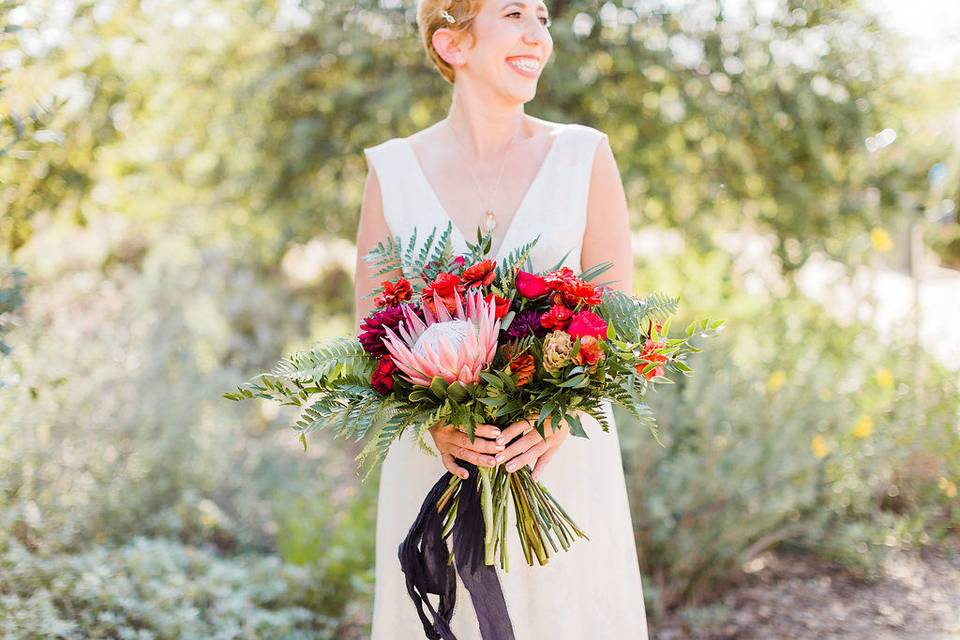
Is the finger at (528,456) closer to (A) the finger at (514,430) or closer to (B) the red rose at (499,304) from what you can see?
(A) the finger at (514,430)

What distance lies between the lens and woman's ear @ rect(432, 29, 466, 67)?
6.85 feet

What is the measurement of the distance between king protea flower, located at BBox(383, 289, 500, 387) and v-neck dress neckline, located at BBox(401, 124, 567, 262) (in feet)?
1.58

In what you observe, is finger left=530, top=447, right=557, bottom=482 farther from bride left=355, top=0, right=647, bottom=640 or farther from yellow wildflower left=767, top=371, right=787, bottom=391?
yellow wildflower left=767, top=371, right=787, bottom=391

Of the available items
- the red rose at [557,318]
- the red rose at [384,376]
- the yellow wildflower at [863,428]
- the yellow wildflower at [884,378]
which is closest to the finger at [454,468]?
the red rose at [384,376]

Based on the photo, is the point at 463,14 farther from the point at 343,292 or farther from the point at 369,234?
the point at 343,292

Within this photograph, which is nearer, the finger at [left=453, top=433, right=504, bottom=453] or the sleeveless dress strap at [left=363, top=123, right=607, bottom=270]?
the finger at [left=453, top=433, right=504, bottom=453]

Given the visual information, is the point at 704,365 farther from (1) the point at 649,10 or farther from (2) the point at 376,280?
(1) the point at 649,10

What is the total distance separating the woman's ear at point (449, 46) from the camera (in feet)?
6.85

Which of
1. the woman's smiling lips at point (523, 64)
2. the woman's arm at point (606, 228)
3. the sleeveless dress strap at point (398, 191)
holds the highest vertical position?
the woman's smiling lips at point (523, 64)

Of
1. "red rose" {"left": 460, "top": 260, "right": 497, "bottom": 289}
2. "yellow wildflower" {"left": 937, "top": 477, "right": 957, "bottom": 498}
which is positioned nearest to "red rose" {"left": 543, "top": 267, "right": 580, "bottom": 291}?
A: "red rose" {"left": 460, "top": 260, "right": 497, "bottom": 289}

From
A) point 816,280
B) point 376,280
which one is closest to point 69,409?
point 376,280

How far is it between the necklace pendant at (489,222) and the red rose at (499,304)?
495 millimetres

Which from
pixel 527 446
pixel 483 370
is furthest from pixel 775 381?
pixel 483 370

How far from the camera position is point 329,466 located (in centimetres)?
522
